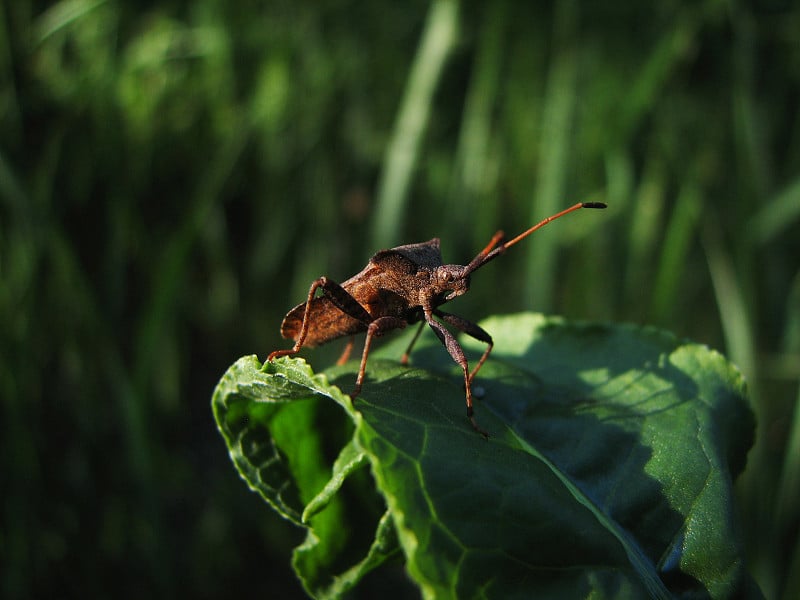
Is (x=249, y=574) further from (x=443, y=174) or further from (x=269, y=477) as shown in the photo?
(x=443, y=174)

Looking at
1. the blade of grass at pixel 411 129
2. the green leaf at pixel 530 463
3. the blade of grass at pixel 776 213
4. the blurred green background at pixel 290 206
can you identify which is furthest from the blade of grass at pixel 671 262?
the green leaf at pixel 530 463

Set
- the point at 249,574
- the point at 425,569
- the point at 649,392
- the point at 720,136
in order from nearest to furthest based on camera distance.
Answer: the point at 425,569 < the point at 649,392 < the point at 249,574 < the point at 720,136

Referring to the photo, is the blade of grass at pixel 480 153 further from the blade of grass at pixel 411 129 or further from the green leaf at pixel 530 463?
the green leaf at pixel 530 463

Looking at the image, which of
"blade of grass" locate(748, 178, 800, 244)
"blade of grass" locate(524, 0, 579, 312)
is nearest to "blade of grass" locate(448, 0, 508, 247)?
"blade of grass" locate(524, 0, 579, 312)

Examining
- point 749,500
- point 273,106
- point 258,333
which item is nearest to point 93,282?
point 258,333

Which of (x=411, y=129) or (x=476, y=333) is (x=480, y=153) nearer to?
(x=411, y=129)

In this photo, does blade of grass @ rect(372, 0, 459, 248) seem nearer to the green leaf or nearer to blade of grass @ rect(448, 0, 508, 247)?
blade of grass @ rect(448, 0, 508, 247)
